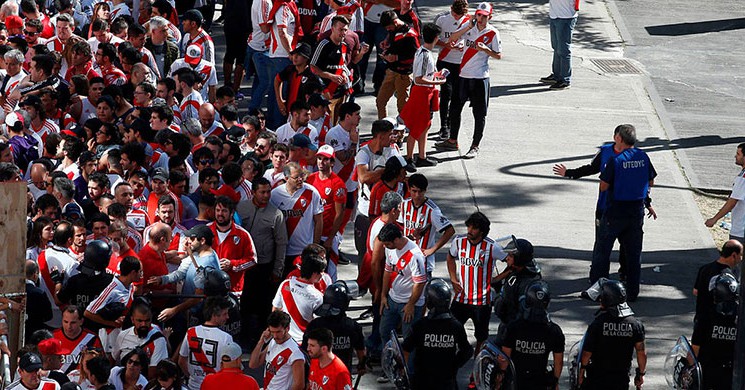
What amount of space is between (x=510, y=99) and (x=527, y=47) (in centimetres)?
283

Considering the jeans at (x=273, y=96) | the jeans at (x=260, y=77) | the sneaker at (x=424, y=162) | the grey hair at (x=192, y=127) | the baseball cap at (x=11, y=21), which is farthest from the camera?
the baseball cap at (x=11, y=21)

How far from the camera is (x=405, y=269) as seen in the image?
10539 millimetres

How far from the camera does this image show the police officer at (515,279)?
1038 centimetres

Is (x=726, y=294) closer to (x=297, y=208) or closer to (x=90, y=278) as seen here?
(x=297, y=208)

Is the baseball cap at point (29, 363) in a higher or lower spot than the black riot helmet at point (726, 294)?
higher

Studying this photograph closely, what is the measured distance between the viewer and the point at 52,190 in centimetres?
1110

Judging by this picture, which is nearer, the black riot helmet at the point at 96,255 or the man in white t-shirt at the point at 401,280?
the black riot helmet at the point at 96,255

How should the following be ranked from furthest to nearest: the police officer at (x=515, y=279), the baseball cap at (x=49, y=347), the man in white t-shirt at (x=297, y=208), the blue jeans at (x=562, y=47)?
1. the blue jeans at (x=562, y=47)
2. the man in white t-shirt at (x=297, y=208)
3. the police officer at (x=515, y=279)
4. the baseball cap at (x=49, y=347)

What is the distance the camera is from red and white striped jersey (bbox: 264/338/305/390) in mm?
9109

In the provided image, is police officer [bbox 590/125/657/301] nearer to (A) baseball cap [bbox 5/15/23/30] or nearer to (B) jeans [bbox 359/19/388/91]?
(B) jeans [bbox 359/19/388/91]

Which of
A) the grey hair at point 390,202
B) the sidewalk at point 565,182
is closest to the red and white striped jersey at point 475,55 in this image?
the sidewalk at point 565,182

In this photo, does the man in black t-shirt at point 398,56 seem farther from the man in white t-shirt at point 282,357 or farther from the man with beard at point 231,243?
the man in white t-shirt at point 282,357

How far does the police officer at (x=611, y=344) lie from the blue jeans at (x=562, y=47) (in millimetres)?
9629

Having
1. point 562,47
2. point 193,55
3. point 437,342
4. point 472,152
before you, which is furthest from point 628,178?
point 562,47
